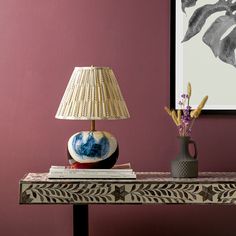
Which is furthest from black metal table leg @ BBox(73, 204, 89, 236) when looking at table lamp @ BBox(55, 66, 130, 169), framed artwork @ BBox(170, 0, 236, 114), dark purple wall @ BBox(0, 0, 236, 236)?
framed artwork @ BBox(170, 0, 236, 114)

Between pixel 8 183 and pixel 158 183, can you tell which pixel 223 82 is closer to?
pixel 158 183

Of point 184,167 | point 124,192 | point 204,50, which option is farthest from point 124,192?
point 204,50

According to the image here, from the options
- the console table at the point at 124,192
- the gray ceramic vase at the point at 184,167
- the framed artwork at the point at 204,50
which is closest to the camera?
the console table at the point at 124,192

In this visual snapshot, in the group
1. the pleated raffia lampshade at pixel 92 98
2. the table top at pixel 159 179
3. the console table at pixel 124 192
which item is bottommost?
the console table at pixel 124 192

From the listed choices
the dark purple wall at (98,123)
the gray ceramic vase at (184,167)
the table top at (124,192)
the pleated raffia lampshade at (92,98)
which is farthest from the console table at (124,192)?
the dark purple wall at (98,123)

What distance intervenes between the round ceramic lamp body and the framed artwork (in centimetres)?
45

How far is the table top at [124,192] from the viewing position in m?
2.32

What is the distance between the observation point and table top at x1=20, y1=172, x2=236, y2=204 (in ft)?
7.61

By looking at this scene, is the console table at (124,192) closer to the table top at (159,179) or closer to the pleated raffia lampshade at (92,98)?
the table top at (159,179)

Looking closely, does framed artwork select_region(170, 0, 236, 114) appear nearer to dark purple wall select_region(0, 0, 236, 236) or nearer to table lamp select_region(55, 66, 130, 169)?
dark purple wall select_region(0, 0, 236, 236)

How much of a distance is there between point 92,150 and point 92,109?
0.50 feet

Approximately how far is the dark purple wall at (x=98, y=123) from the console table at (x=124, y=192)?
1.55ft

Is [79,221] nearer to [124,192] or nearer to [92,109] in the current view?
[124,192]

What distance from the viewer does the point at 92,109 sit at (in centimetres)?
241
